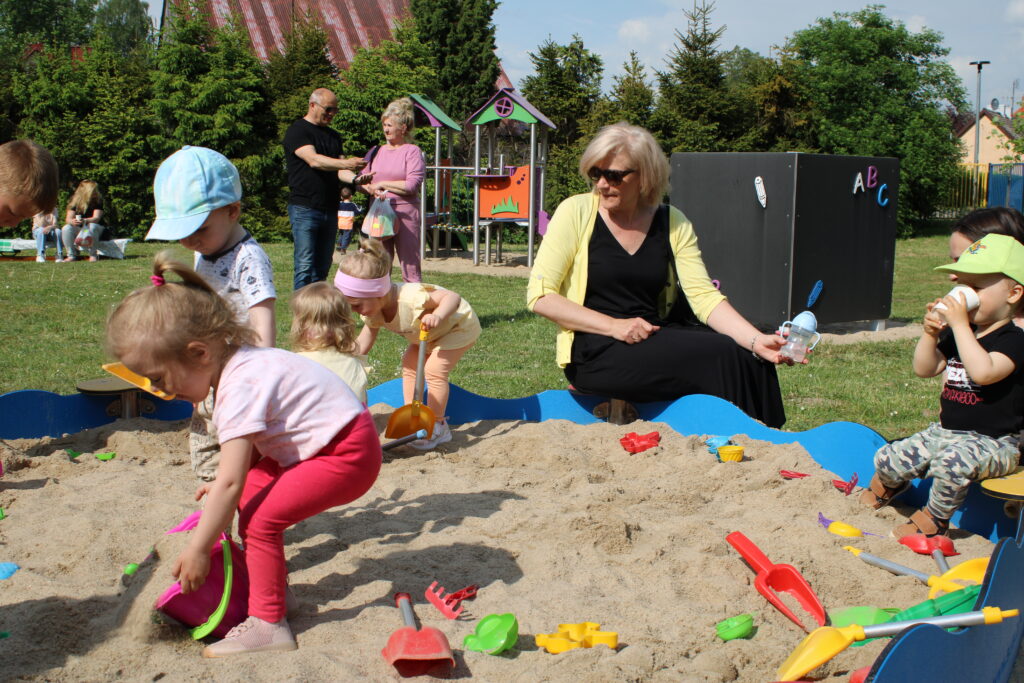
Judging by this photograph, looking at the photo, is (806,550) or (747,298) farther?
(747,298)

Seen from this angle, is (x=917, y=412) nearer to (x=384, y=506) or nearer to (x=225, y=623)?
(x=384, y=506)

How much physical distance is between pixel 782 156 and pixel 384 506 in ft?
17.4

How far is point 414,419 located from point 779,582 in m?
1.75

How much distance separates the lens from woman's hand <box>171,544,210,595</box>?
6.22ft

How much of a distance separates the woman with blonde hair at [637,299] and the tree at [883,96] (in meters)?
17.0

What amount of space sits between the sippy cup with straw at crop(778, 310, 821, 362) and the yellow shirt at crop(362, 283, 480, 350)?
1.31 meters

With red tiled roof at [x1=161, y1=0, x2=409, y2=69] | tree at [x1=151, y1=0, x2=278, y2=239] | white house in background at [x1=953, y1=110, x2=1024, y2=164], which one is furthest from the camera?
white house in background at [x1=953, y1=110, x2=1024, y2=164]

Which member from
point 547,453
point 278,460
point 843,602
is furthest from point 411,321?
point 843,602

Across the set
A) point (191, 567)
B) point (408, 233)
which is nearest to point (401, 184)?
point (408, 233)

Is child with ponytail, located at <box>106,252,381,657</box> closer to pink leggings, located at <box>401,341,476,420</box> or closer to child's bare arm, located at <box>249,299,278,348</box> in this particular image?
child's bare arm, located at <box>249,299,278,348</box>

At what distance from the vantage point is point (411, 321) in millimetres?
3861

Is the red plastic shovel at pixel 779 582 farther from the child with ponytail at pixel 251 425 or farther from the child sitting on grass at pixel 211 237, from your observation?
the child sitting on grass at pixel 211 237

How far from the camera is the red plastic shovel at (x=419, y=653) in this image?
1.97 meters

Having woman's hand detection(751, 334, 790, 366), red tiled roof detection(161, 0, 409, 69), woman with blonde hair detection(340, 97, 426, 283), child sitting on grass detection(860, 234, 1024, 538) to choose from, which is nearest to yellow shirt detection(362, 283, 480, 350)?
woman's hand detection(751, 334, 790, 366)
